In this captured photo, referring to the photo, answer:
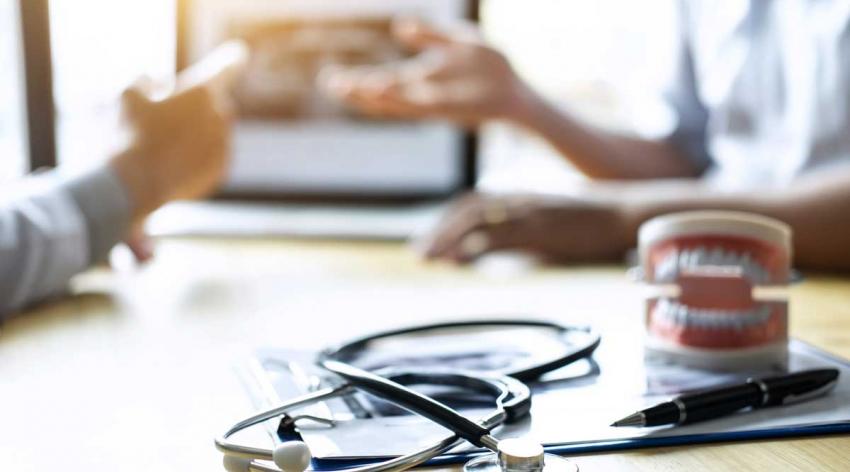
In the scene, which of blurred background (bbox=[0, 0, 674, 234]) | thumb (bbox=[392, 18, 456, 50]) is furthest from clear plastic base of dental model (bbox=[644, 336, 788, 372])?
blurred background (bbox=[0, 0, 674, 234])

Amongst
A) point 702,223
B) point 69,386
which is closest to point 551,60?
point 702,223

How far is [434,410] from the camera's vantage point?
379mm

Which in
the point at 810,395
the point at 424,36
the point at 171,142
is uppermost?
the point at 424,36

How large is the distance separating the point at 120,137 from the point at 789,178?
2.40 feet

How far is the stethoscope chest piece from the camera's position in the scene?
0.34m

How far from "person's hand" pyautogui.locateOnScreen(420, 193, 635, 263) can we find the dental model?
0.37 m

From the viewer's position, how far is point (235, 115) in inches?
54.7

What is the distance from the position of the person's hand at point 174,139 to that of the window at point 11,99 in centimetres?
28

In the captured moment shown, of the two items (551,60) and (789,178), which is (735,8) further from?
(551,60)

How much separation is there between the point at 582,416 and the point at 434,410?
0.27 feet

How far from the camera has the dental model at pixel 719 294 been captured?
0.51m

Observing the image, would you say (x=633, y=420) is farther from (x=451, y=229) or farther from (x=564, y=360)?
(x=451, y=229)

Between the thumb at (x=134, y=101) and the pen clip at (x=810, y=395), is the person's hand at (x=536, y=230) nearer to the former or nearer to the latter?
the thumb at (x=134, y=101)

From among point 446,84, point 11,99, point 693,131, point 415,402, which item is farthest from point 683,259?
point 11,99
